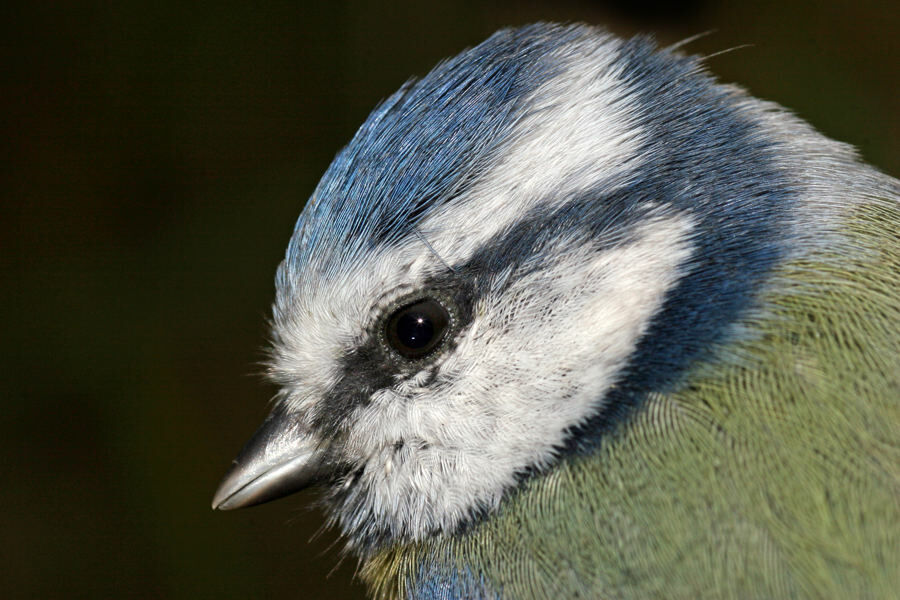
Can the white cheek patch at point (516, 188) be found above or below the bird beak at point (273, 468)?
above

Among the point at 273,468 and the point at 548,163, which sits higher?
the point at 548,163

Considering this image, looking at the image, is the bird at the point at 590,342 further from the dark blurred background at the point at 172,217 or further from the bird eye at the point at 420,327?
the dark blurred background at the point at 172,217

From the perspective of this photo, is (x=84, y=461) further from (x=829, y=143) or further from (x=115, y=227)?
(x=829, y=143)

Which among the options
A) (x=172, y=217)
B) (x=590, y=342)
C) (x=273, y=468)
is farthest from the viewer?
(x=172, y=217)

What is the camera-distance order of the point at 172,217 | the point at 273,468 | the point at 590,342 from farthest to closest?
the point at 172,217
the point at 273,468
the point at 590,342

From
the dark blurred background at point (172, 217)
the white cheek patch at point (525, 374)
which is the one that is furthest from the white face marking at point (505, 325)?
the dark blurred background at point (172, 217)

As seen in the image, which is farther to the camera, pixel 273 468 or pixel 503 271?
pixel 273 468

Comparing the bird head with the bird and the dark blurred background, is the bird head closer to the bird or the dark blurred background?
the bird

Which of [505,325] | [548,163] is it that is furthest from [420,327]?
[548,163]

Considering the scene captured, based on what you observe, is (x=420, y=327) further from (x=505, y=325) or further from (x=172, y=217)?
(x=172, y=217)
